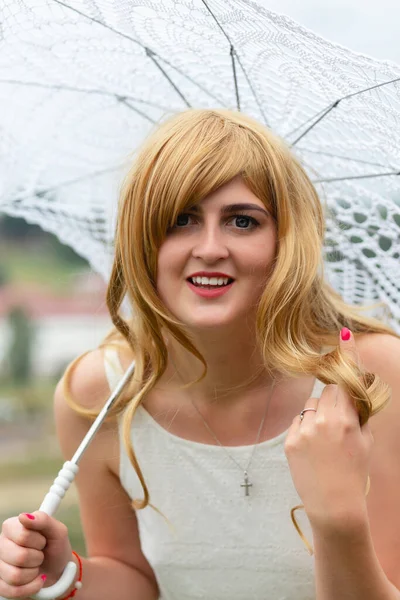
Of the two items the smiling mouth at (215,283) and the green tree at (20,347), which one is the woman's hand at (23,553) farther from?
the green tree at (20,347)

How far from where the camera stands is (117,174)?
2.56 m

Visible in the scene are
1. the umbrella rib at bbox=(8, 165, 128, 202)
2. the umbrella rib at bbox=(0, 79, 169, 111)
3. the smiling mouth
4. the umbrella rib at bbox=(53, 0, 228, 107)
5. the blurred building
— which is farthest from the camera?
the blurred building

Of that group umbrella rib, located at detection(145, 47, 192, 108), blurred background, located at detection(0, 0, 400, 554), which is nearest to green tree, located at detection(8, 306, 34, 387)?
blurred background, located at detection(0, 0, 400, 554)

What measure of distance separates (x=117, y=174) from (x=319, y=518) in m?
1.09

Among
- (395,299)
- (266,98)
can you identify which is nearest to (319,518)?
(395,299)

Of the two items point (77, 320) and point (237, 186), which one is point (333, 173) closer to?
point (237, 186)

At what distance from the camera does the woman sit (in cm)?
192

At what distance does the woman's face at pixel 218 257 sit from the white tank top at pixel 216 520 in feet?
1.40

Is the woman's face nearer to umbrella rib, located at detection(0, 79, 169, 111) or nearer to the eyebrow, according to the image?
the eyebrow

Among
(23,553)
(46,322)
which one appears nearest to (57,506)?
(23,553)

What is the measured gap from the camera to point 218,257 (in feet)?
6.79

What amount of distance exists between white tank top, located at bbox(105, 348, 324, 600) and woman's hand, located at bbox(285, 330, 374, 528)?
1.69 ft

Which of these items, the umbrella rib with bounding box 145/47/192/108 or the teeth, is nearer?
the teeth

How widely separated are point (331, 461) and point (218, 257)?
1.58 feet
